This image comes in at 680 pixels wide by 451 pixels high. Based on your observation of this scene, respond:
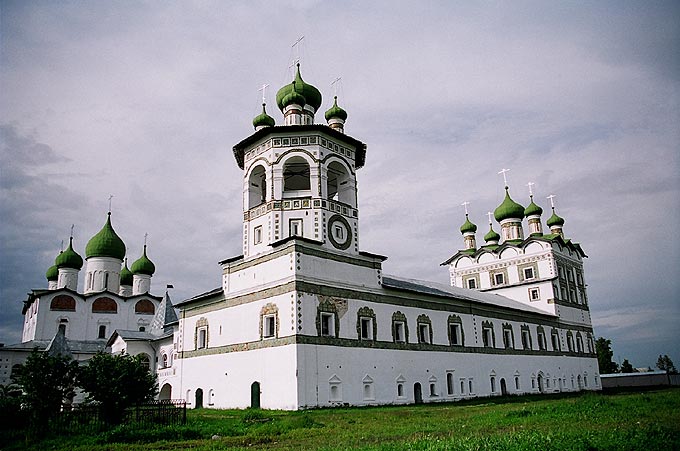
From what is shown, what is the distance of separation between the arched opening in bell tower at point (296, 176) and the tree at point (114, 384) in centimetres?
1116

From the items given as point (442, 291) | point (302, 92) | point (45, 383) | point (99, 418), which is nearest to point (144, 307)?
point (442, 291)

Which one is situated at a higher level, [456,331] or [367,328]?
[456,331]

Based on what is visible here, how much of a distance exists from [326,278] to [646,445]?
15361 mm

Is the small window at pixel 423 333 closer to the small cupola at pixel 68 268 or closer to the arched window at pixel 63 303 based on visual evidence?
the arched window at pixel 63 303

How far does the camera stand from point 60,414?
14086 millimetres

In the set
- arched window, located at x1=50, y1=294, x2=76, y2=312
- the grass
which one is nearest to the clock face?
the grass

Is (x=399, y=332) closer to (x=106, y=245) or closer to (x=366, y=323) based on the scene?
(x=366, y=323)

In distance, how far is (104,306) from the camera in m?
42.3

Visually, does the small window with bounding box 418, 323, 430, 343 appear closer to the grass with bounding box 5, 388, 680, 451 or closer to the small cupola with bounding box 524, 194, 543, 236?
the grass with bounding box 5, 388, 680, 451

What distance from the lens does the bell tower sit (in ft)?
77.3

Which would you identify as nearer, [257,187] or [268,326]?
[268,326]

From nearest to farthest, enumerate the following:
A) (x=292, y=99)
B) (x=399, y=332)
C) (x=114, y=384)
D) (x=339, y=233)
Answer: (x=114, y=384)
(x=339, y=233)
(x=399, y=332)
(x=292, y=99)

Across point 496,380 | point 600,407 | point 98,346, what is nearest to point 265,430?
point 600,407

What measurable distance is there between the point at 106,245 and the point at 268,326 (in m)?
25.7
